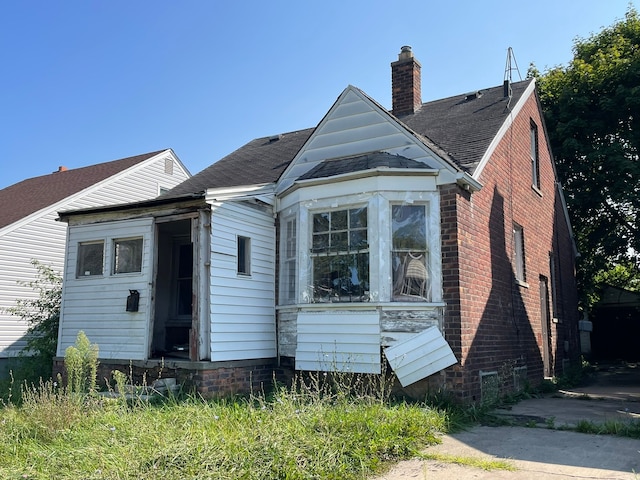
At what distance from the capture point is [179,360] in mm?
8789

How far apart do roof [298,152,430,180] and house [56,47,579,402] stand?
0.05 m

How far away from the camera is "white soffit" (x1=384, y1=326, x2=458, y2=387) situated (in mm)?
8164

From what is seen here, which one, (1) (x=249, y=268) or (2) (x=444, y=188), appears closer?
(2) (x=444, y=188)

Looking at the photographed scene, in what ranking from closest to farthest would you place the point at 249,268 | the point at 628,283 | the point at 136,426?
the point at 136,426, the point at 249,268, the point at 628,283

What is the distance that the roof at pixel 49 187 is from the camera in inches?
654

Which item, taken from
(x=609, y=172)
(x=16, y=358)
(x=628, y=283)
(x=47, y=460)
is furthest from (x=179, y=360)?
(x=628, y=283)

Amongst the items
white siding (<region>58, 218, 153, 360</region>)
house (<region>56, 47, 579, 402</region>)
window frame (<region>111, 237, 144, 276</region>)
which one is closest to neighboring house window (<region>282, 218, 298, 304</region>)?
house (<region>56, 47, 579, 402</region>)

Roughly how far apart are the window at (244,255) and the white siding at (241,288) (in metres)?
0.06

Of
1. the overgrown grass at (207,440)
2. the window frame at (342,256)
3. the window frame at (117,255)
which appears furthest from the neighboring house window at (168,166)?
the overgrown grass at (207,440)

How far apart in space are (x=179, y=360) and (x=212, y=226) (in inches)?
86.7

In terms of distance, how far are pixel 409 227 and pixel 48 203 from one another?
12.5m

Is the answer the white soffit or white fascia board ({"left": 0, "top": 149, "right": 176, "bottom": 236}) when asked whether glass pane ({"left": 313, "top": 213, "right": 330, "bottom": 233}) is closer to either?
the white soffit

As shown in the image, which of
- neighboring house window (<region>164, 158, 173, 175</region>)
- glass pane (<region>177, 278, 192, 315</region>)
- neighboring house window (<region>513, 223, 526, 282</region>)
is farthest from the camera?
neighboring house window (<region>164, 158, 173, 175</region>)

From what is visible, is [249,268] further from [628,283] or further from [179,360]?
[628,283]
